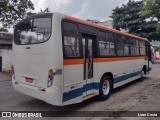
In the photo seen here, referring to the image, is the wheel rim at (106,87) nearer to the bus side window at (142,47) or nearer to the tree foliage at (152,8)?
the tree foliage at (152,8)

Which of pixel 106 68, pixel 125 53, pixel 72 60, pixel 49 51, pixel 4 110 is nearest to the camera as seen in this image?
pixel 49 51

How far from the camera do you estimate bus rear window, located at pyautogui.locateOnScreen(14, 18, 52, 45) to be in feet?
18.1

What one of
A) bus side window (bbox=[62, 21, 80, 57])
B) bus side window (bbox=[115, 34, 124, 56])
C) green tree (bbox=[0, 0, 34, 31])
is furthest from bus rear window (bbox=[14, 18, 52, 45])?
green tree (bbox=[0, 0, 34, 31])

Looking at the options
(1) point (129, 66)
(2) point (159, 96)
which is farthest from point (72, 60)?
(1) point (129, 66)

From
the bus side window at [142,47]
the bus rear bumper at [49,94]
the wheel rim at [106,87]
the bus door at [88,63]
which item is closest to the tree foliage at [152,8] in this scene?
the bus side window at [142,47]

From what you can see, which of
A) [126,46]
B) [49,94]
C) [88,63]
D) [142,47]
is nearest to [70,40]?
[88,63]

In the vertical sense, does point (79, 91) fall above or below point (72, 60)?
below

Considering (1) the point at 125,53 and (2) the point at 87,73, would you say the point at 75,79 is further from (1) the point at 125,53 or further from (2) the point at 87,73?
(1) the point at 125,53

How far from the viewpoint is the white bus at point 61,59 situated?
17.1ft

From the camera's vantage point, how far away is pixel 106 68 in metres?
7.48

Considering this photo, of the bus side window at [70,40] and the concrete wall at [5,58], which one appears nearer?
the bus side window at [70,40]

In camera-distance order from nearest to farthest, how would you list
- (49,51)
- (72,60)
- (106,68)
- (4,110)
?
1. (49,51)
2. (72,60)
3. (4,110)
4. (106,68)

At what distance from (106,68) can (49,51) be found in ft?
9.85

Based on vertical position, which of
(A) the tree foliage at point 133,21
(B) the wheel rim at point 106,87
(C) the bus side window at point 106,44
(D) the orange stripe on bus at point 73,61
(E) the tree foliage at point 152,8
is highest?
(A) the tree foliage at point 133,21
